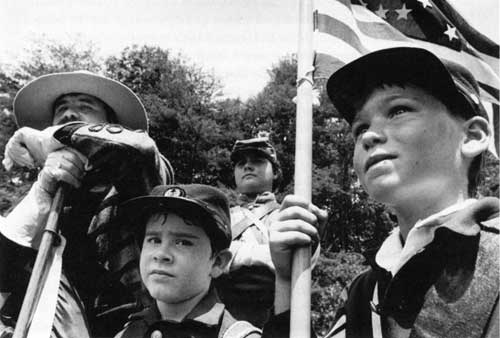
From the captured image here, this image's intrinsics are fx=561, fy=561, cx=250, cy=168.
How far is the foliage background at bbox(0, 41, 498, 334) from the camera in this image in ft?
72.0

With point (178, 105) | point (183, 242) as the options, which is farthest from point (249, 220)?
point (178, 105)

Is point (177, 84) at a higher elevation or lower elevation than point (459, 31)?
higher

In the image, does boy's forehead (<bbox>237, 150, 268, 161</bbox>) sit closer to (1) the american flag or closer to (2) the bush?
(1) the american flag

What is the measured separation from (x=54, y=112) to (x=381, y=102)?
2.22 metres

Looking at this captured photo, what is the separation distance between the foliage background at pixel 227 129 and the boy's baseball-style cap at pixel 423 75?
17846 millimetres

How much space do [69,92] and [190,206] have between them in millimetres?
1189

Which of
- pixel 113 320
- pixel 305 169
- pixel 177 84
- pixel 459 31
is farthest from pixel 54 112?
pixel 177 84

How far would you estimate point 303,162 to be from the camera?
2195 mm

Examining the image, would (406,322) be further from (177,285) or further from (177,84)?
(177,84)

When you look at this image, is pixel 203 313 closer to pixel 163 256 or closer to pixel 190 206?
pixel 163 256

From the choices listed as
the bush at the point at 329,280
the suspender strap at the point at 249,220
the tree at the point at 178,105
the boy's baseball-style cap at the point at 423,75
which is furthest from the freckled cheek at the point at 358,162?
the tree at the point at 178,105

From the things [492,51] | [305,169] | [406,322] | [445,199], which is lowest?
[406,322]

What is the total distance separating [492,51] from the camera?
2732 millimetres

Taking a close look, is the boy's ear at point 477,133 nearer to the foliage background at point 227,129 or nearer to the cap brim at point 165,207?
the cap brim at point 165,207
